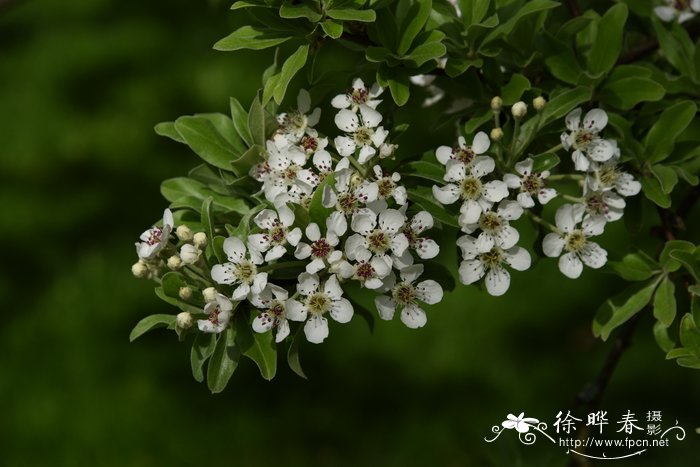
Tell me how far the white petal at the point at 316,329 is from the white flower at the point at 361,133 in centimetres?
32

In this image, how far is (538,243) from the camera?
1.96m

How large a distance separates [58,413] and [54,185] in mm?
1287

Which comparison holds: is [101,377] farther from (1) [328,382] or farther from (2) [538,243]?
(2) [538,243]

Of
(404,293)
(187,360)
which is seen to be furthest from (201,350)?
(187,360)

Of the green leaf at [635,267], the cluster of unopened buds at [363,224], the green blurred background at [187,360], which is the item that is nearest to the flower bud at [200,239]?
the cluster of unopened buds at [363,224]

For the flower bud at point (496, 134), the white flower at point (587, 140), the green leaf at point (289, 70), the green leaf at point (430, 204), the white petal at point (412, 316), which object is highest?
the green leaf at point (289, 70)

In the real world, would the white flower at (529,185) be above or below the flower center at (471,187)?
below

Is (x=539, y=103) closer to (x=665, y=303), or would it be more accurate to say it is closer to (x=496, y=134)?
(x=496, y=134)

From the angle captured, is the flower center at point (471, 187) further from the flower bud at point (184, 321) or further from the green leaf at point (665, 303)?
the flower bud at point (184, 321)

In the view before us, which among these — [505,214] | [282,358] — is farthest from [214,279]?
[282,358]

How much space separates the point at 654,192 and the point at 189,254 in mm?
983

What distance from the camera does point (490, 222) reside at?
1756 millimetres

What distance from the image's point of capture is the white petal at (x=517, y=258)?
1810 mm

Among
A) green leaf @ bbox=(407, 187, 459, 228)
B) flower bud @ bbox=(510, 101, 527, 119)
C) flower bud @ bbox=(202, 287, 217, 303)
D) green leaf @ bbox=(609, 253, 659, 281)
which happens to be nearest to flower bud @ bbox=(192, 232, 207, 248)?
flower bud @ bbox=(202, 287, 217, 303)
